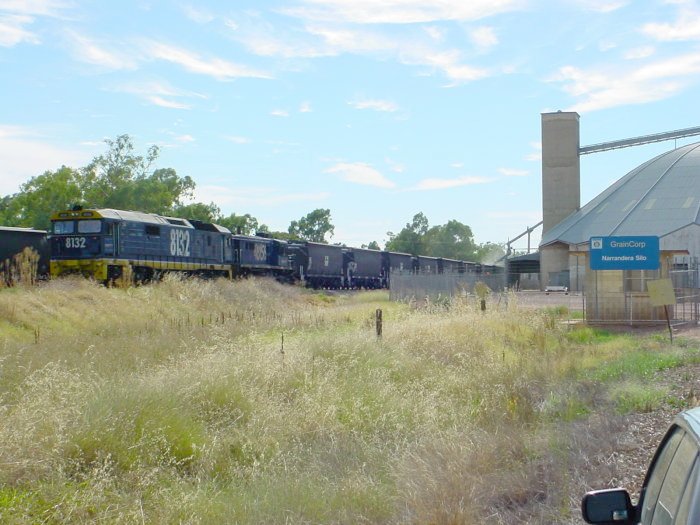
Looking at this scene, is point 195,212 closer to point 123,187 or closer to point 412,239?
point 123,187

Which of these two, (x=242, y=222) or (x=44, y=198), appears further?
(x=242, y=222)

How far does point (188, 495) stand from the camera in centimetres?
759

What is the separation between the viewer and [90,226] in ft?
94.6

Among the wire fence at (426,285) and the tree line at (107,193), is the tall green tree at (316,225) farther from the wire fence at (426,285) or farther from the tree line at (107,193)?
the wire fence at (426,285)

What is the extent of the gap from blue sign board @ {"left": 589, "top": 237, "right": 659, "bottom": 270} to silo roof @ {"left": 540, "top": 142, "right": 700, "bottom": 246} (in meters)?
41.0

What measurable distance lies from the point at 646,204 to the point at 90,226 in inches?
2048

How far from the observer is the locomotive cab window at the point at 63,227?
2919cm

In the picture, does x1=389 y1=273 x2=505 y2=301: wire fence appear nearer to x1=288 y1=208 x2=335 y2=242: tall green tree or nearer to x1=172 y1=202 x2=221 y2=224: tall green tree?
x1=172 y1=202 x2=221 y2=224: tall green tree

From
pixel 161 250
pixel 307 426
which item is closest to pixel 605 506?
pixel 307 426


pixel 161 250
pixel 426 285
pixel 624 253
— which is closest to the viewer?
pixel 624 253

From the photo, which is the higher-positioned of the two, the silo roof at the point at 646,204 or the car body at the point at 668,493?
the silo roof at the point at 646,204

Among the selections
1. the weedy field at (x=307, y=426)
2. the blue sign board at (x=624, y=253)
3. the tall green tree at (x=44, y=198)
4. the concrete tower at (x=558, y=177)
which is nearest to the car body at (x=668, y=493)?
the weedy field at (x=307, y=426)

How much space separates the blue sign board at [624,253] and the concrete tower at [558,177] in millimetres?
50916

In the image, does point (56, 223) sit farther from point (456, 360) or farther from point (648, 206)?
point (648, 206)
